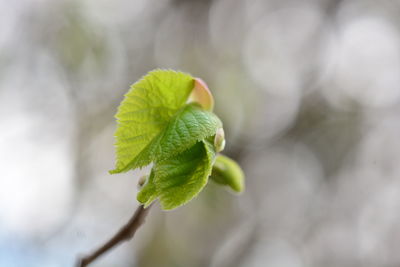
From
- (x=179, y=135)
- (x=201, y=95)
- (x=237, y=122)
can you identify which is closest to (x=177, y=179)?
(x=179, y=135)

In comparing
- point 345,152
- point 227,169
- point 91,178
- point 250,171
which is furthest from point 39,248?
point 345,152

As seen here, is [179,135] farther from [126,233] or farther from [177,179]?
[126,233]

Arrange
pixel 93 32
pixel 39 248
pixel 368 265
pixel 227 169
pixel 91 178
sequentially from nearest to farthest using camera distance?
pixel 227 169 → pixel 39 248 → pixel 93 32 → pixel 91 178 → pixel 368 265

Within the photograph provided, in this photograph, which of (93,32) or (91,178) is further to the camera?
(91,178)

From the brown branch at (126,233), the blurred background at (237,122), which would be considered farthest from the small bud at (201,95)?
the blurred background at (237,122)

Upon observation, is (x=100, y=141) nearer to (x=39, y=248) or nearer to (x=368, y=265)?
(x=39, y=248)

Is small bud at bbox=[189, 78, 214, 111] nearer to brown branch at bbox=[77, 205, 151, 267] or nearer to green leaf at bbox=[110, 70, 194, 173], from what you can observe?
green leaf at bbox=[110, 70, 194, 173]

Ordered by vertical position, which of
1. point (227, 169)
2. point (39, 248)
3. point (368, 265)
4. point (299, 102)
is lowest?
point (368, 265)

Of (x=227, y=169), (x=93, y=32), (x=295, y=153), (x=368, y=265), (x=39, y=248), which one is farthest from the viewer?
(x=295, y=153)
